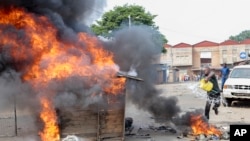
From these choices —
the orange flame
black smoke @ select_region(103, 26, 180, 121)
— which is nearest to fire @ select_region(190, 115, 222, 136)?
black smoke @ select_region(103, 26, 180, 121)

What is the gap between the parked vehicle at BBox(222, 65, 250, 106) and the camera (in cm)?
1567

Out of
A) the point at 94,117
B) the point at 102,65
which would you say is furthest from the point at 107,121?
the point at 102,65

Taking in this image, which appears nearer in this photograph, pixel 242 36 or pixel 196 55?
pixel 196 55

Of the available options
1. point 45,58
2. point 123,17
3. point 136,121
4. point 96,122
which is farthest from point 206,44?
point 45,58

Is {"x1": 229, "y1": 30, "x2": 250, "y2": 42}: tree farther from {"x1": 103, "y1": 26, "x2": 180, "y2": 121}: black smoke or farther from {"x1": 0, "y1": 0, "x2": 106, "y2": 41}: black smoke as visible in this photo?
{"x1": 0, "y1": 0, "x2": 106, "y2": 41}: black smoke

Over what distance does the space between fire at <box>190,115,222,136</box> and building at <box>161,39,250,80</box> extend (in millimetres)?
56977

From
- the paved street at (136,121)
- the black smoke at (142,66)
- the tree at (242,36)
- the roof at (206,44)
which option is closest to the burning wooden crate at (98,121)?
the paved street at (136,121)

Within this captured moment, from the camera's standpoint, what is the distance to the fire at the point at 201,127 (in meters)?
9.35

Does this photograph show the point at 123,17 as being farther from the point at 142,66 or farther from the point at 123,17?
the point at 142,66

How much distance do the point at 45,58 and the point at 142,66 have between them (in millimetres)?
3891

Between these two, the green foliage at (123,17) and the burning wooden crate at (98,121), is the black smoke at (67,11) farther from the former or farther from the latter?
the green foliage at (123,17)

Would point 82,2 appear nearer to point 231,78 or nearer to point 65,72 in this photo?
point 65,72

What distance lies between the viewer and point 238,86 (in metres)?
15.9

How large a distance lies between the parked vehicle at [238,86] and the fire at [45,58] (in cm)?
887
